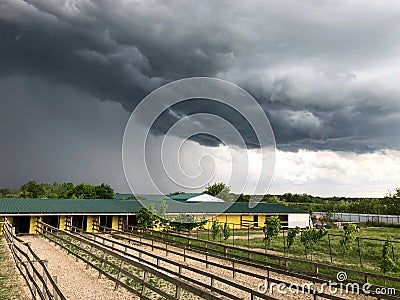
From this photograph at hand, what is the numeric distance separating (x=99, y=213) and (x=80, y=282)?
19.9 metres

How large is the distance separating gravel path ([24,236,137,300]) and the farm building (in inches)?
505

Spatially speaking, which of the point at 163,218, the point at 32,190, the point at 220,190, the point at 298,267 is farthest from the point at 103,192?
the point at 298,267

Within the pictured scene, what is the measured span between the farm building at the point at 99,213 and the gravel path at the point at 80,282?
12.8 m

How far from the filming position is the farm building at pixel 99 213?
27.4 meters

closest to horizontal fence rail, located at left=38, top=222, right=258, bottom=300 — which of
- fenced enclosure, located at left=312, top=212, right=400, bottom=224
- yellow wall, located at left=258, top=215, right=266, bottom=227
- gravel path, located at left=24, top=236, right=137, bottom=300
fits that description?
gravel path, located at left=24, top=236, right=137, bottom=300

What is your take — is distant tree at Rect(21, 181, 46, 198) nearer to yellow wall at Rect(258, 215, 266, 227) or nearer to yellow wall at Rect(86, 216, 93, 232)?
yellow wall at Rect(86, 216, 93, 232)

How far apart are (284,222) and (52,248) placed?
85.6 feet

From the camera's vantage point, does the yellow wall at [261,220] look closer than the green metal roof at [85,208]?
No

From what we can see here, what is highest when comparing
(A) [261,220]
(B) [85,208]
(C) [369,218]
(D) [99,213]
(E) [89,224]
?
(B) [85,208]

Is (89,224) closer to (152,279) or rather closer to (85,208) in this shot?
(85,208)

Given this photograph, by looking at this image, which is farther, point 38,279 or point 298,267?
point 298,267

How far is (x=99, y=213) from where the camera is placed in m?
29.3

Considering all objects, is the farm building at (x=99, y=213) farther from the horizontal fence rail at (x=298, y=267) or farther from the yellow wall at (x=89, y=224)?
the horizontal fence rail at (x=298, y=267)

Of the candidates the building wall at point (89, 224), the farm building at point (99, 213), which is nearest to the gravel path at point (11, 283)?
the farm building at point (99, 213)
